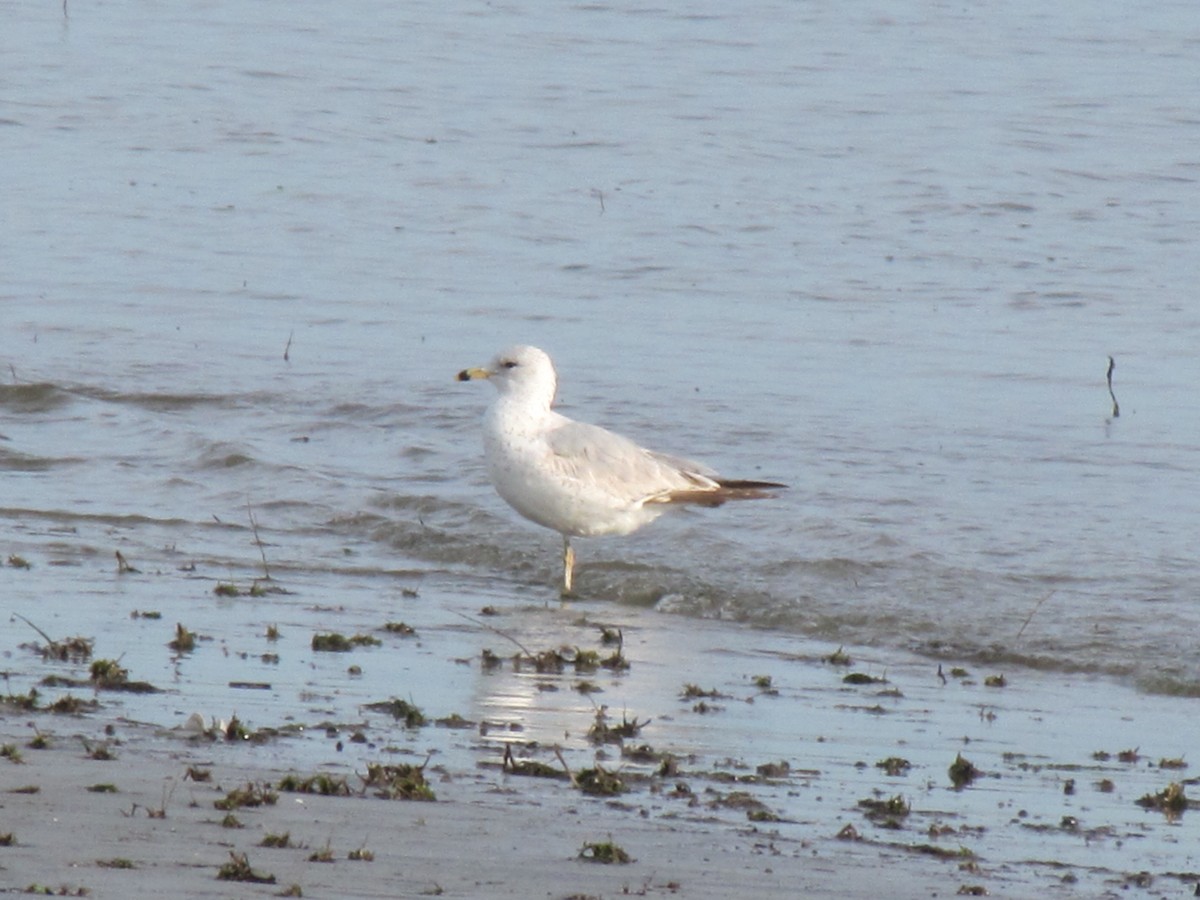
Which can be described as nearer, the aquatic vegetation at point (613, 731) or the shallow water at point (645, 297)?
the aquatic vegetation at point (613, 731)

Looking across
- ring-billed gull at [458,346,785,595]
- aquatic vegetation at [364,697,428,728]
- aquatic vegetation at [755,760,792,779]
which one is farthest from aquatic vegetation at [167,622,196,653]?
ring-billed gull at [458,346,785,595]

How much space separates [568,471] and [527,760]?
332 cm

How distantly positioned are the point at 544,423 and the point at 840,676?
2.30 metres

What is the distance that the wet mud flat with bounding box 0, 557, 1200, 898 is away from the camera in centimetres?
438

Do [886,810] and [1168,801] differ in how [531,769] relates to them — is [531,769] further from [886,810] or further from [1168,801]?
[1168,801]

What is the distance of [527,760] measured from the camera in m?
5.30

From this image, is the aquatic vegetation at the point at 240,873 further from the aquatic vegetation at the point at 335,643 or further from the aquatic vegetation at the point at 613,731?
the aquatic vegetation at the point at 335,643

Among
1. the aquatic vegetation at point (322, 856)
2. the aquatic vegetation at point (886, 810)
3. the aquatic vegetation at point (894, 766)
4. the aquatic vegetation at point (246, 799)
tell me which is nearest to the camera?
the aquatic vegetation at point (322, 856)

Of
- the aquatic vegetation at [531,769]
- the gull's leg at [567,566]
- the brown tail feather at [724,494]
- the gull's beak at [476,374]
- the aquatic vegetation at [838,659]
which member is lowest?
the aquatic vegetation at [531,769]

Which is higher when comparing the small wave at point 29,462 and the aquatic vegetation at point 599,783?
the small wave at point 29,462

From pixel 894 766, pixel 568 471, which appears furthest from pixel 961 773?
pixel 568 471

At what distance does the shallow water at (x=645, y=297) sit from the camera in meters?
9.02

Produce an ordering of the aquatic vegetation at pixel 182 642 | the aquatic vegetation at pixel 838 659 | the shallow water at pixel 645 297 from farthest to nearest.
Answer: the shallow water at pixel 645 297
the aquatic vegetation at pixel 838 659
the aquatic vegetation at pixel 182 642

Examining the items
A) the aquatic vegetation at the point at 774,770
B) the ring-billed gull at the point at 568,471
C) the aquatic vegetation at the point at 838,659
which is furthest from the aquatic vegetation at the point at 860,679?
the ring-billed gull at the point at 568,471
